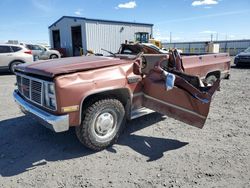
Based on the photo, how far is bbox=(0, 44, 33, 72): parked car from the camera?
1243 cm

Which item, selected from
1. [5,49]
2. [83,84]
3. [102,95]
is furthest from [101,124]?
[5,49]

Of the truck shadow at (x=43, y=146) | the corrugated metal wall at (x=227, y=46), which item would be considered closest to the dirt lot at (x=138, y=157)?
the truck shadow at (x=43, y=146)

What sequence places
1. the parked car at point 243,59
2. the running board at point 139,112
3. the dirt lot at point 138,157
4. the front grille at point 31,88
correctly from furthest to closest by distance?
1. the parked car at point 243,59
2. the running board at point 139,112
3. the front grille at point 31,88
4. the dirt lot at point 138,157

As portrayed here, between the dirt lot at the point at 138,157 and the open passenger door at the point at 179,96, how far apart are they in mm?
590

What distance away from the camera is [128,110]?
4.18m

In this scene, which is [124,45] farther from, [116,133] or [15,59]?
[15,59]

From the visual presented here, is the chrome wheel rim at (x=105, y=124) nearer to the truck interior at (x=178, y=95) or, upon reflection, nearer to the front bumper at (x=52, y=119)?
the front bumper at (x=52, y=119)

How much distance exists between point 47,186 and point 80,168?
1.79 ft

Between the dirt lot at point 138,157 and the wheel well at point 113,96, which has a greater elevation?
the wheel well at point 113,96

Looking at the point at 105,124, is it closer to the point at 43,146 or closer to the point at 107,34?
the point at 43,146

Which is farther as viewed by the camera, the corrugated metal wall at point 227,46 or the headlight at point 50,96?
the corrugated metal wall at point 227,46

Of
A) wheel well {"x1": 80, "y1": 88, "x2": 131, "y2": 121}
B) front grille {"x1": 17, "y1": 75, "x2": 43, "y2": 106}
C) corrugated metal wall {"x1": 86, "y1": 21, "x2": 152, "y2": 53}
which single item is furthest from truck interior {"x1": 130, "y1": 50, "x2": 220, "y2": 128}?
corrugated metal wall {"x1": 86, "y1": 21, "x2": 152, "y2": 53}

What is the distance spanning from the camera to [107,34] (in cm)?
2239

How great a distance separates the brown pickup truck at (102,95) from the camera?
332 cm
